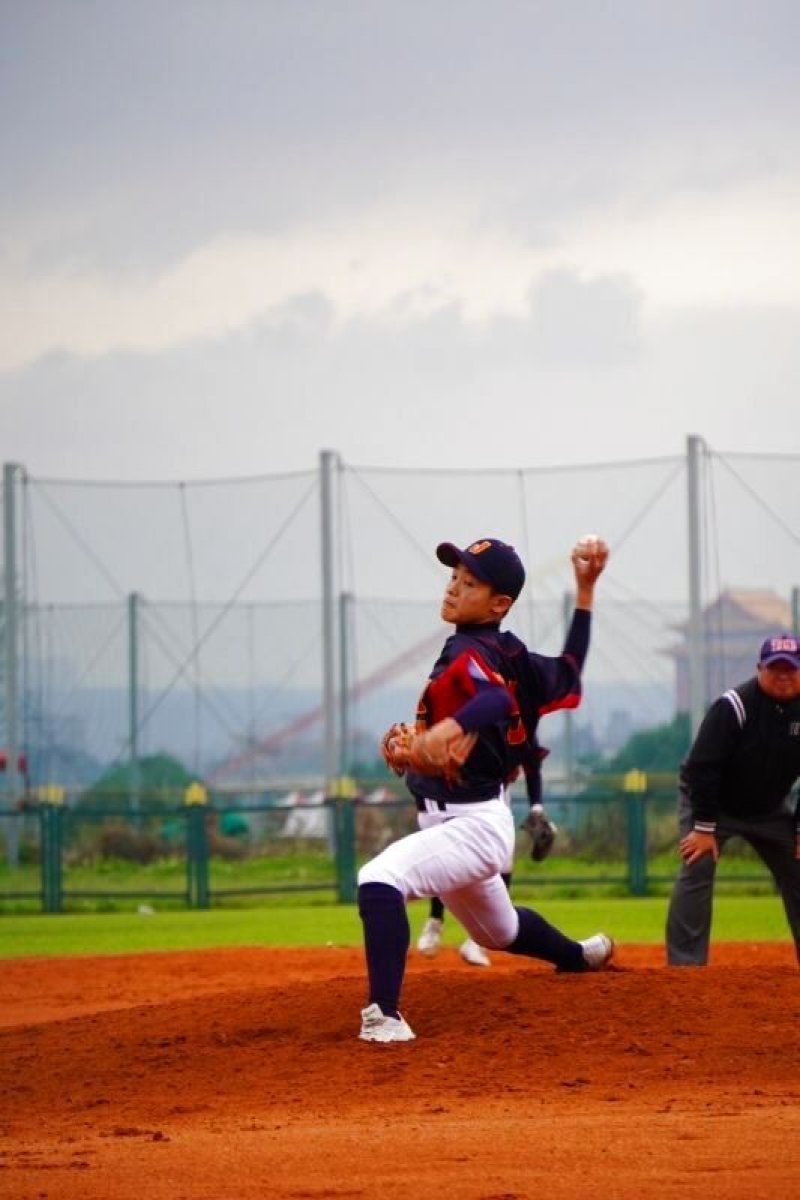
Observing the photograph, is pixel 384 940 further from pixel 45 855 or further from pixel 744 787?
pixel 45 855

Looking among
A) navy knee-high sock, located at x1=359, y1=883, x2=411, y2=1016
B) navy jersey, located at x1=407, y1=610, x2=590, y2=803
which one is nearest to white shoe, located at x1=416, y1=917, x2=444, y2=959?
navy jersey, located at x1=407, y1=610, x2=590, y2=803

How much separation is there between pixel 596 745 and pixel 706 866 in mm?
14745

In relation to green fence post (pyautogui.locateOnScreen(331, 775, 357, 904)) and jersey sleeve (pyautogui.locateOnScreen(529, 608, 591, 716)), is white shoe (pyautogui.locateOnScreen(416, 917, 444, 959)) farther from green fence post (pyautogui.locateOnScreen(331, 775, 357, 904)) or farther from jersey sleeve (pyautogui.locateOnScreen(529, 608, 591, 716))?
green fence post (pyautogui.locateOnScreen(331, 775, 357, 904))

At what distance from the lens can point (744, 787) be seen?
909 centimetres

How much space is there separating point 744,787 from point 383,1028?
9.29 ft

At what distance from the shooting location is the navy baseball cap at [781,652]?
8.83 m

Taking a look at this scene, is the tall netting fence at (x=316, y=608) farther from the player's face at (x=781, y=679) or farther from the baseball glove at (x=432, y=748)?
the baseball glove at (x=432, y=748)

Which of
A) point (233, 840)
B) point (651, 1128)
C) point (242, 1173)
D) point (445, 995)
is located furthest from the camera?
point (233, 840)

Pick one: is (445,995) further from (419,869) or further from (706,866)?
(706,866)

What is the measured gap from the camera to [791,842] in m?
9.20

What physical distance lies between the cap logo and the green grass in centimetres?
627

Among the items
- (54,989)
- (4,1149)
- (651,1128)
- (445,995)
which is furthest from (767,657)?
(54,989)

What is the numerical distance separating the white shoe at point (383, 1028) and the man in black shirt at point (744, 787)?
100 inches

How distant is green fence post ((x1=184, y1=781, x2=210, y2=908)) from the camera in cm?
1905
